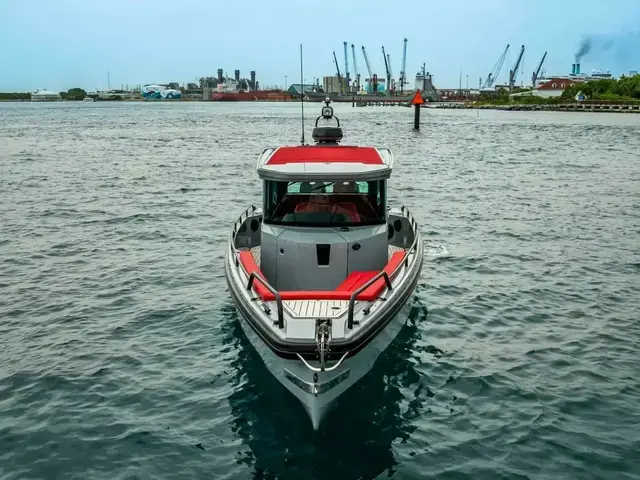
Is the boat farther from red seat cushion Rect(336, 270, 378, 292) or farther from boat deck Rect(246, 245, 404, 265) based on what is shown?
boat deck Rect(246, 245, 404, 265)

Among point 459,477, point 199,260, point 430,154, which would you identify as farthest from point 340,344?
point 430,154

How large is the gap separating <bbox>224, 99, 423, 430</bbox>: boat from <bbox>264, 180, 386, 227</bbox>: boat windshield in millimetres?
21

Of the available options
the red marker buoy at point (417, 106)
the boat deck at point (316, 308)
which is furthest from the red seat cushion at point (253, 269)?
the red marker buoy at point (417, 106)

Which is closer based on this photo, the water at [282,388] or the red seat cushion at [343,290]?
the water at [282,388]

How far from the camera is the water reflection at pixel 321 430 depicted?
9758 millimetres

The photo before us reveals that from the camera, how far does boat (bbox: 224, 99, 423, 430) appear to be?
10.1 m

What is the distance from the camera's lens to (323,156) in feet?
46.9

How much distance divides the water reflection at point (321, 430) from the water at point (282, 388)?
36 millimetres

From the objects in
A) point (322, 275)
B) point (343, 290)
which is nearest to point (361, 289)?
point (343, 290)

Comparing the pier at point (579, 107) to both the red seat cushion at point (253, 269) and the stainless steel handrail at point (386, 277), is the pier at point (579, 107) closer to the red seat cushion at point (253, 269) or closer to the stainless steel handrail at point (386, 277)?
the stainless steel handrail at point (386, 277)

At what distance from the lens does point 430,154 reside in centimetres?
5569

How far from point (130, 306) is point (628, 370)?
11.3 m

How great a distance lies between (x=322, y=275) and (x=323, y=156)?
9.12 feet

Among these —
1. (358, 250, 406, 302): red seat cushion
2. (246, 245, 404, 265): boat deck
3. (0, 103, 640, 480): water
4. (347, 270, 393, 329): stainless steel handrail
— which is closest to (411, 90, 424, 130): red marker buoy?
(0, 103, 640, 480): water
